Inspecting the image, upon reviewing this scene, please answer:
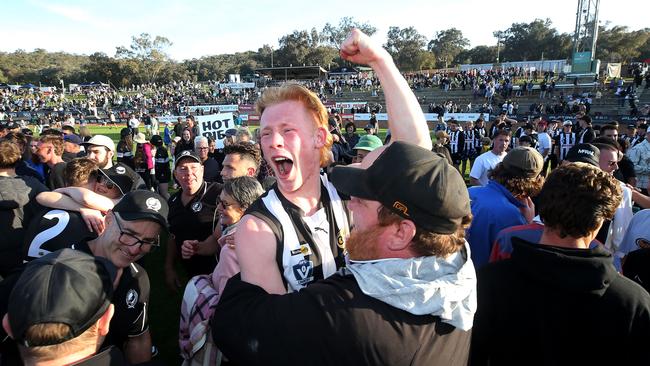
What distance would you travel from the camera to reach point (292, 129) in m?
1.98

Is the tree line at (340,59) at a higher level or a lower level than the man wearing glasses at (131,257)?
higher

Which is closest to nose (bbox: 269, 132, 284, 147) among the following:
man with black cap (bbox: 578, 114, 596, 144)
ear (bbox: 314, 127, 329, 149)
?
ear (bbox: 314, 127, 329, 149)

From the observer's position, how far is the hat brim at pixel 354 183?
1397mm

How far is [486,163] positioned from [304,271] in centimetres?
535

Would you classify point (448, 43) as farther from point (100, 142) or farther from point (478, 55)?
point (100, 142)

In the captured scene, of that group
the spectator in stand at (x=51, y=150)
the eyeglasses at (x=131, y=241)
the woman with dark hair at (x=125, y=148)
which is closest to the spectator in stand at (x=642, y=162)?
the eyeglasses at (x=131, y=241)

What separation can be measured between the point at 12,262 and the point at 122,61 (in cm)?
8657

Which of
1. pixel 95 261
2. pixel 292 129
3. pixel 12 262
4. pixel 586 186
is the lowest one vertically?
pixel 12 262

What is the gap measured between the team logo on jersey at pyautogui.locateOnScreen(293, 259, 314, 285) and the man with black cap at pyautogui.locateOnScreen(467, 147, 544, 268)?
1.85 metres

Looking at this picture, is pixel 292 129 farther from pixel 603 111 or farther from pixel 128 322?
pixel 603 111

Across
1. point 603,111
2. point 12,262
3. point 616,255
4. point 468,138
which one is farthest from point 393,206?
point 603,111

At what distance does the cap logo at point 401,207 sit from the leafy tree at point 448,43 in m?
93.8

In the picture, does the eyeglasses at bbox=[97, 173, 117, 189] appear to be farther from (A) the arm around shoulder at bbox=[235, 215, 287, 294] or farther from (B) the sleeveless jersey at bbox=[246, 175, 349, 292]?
(A) the arm around shoulder at bbox=[235, 215, 287, 294]

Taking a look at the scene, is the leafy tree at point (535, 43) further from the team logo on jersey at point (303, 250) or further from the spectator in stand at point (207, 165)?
the team logo on jersey at point (303, 250)
